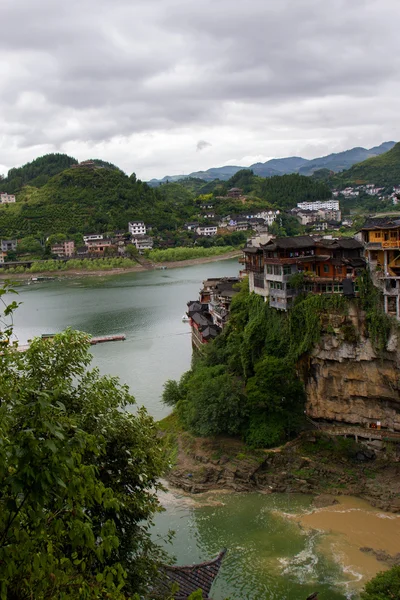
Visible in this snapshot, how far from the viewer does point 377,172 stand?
106875 mm

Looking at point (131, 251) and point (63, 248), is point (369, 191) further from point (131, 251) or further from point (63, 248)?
point (63, 248)

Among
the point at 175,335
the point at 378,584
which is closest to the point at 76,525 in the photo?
the point at 378,584

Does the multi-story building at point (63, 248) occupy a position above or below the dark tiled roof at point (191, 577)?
→ above

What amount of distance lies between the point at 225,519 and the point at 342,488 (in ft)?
10.5

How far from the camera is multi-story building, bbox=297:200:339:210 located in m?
86.3

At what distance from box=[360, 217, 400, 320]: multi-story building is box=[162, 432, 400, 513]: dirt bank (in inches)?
162

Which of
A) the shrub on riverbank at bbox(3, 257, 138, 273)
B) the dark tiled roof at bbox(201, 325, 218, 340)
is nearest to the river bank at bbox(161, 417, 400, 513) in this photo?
the dark tiled roof at bbox(201, 325, 218, 340)

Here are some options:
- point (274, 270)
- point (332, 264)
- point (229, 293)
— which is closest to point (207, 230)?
point (229, 293)

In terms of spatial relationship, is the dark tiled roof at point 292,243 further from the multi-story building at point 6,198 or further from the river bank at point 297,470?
the multi-story building at point 6,198

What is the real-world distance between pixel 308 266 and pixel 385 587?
34.8 feet

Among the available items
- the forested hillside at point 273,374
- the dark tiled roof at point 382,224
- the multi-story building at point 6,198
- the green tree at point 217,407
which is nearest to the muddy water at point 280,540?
the green tree at point 217,407

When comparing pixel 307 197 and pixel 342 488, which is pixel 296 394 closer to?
pixel 342 488

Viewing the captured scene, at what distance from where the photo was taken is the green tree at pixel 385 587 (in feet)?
29.2

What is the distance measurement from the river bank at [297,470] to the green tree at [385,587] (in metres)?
4.28
